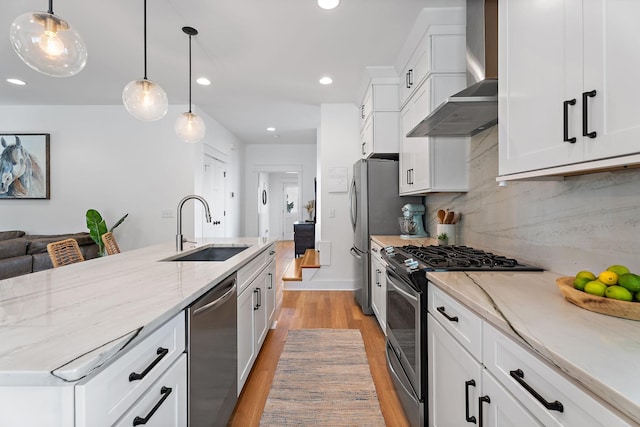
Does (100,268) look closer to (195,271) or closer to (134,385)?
(195,271)

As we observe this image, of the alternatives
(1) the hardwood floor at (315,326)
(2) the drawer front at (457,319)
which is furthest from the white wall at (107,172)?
(2) the drawer front at (457,319)

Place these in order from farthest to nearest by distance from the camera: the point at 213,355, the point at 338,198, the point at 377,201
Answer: the point at 338,198 < the point at 377,201 < the point at 213,355

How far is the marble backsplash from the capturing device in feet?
3.67

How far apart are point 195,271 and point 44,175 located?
472cm

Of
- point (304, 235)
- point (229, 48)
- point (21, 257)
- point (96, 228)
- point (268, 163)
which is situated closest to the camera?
point (229, 48)

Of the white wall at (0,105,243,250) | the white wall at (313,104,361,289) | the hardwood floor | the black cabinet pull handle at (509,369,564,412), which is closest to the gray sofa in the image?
the white wall at (0,105,243,250)

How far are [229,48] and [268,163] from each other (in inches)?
191

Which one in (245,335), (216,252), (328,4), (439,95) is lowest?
(245,335)

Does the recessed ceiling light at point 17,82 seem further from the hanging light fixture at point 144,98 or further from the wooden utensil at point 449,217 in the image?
the wooden utensil at point 449,217

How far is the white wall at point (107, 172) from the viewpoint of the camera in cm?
462

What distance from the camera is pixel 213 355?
138cm

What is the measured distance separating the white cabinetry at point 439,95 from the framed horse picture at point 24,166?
208 inches

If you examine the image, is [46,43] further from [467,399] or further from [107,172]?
[107,172]

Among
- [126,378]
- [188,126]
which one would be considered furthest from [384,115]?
[126,378]
